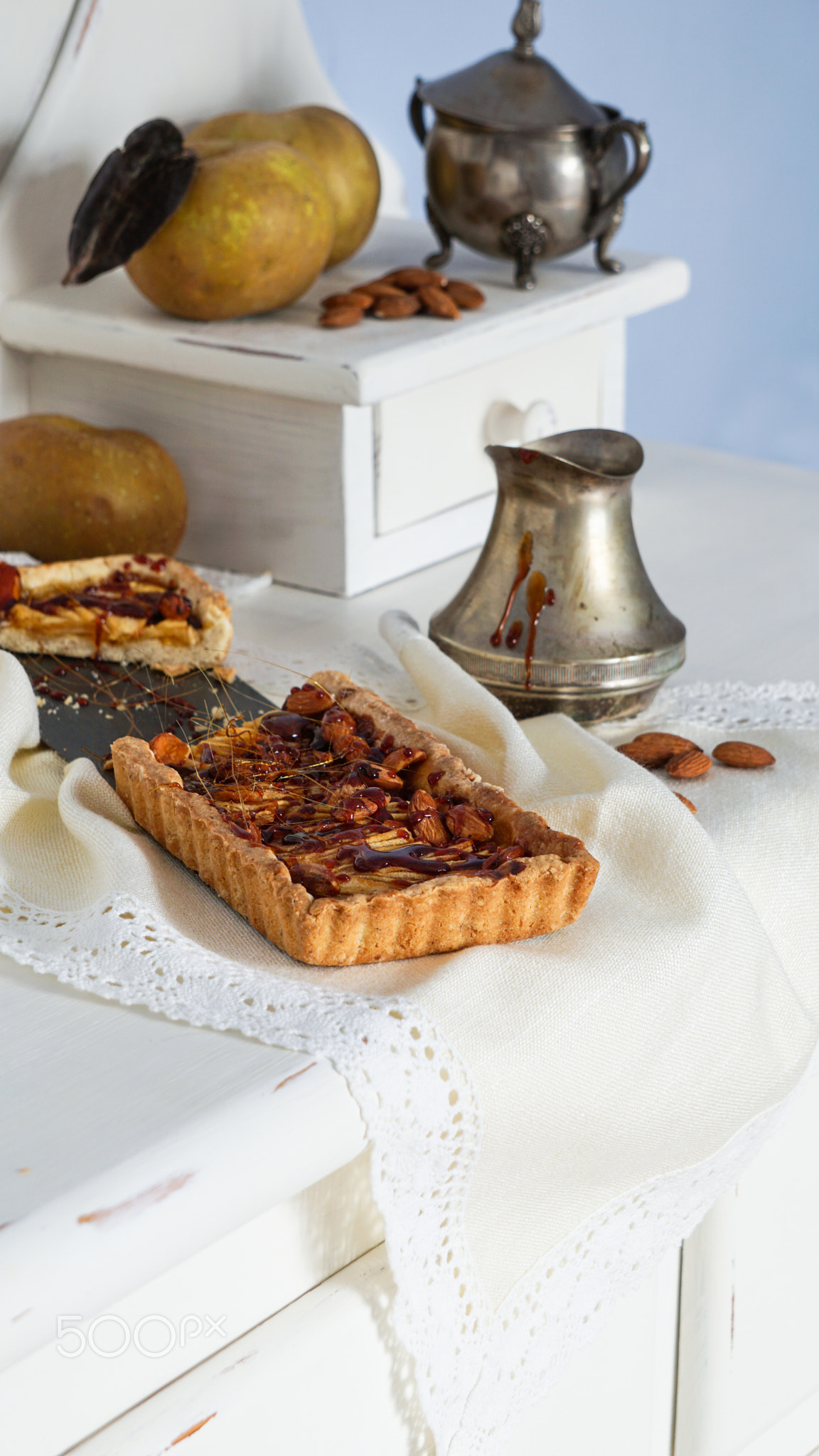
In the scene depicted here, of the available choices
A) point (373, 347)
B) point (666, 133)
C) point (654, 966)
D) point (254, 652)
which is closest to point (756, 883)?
point (654, 966)

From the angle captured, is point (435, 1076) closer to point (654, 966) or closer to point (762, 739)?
point (654, 966)

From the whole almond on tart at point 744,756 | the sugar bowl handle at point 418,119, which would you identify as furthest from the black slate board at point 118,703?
the sugar bowl handle at point 418,119

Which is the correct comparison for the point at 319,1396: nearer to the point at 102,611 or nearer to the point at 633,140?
the point at 102,611

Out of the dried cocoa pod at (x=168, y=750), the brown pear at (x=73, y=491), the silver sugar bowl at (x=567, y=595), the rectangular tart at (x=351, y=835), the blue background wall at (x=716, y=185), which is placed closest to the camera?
the rectangular tart at (x=351, y=835)

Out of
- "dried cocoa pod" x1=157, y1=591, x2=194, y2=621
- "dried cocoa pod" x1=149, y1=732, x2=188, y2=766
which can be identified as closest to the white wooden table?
"dried cocoa pod" x1=149, y1=732, x2=188, y2=766

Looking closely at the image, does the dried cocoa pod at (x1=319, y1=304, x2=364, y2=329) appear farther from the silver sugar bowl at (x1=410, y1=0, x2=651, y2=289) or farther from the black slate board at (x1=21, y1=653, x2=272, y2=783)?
the black slate board at (x1=21, y1=653, x2=272, y2=783)

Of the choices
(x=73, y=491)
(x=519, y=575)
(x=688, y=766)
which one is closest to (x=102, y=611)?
(x=73, y=491)

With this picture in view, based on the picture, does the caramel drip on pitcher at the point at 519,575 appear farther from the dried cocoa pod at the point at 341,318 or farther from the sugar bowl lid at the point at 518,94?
the sugar bowl lid at the point at 518,94

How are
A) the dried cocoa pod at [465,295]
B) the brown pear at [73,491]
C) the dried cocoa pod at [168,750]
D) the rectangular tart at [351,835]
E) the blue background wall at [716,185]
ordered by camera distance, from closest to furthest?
the rectangular tart at [351,835] < the dried cocoa pod at [168,750] < the brown pear at [73,491] < the dried cocoa pod at [465,295] < the blue background wall at [716,185]
